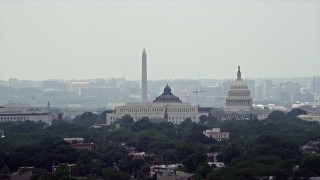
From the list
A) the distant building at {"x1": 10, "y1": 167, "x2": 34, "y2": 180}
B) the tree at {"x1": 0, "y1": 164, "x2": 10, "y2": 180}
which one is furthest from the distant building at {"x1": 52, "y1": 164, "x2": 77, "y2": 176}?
the tree at {"x1": 0, "y1": 164, "x2": 10, "y2": 180}

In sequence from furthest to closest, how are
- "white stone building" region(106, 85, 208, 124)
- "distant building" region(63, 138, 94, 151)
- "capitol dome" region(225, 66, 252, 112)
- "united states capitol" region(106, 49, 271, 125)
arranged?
"capitol dome" region(225, 66, 252, 112) < "white stone building" region(106, 85, 208, 124) < "united states capitol" region(106, 49, 271, 125) < "distant building" region(63, 138, 94, 151)

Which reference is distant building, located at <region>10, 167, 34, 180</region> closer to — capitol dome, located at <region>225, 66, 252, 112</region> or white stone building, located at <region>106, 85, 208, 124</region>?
white stone building, located at <region>106, 85, 208, 124</region>

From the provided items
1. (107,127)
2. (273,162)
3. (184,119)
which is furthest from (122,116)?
(273,162)

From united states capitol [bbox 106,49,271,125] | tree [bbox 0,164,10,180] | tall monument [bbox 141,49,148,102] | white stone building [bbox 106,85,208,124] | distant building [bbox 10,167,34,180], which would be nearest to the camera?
tree [bbox 0,164,10,180]

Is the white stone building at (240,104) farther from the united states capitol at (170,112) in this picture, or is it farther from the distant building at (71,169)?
the distant building at (71,169)

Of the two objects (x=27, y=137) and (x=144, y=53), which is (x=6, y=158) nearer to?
(x=27, y=137)

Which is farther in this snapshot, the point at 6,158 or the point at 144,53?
the point at 144,53

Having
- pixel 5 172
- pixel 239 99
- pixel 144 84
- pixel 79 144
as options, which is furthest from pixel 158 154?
pixel 144 84

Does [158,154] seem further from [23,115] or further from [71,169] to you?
[23,115]
